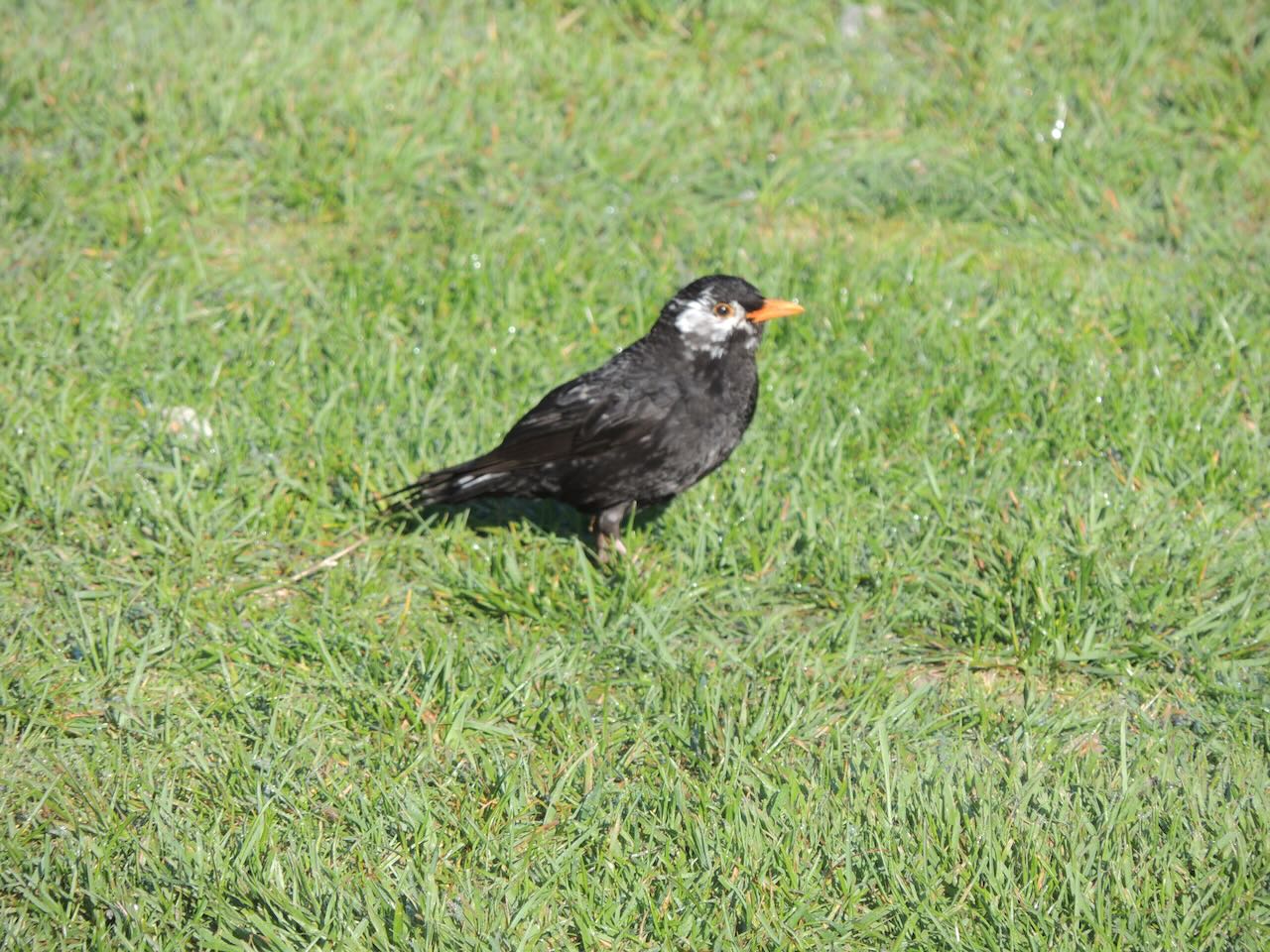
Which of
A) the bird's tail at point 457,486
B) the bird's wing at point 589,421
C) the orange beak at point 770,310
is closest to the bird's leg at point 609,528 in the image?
the bird's wing at point 589,421

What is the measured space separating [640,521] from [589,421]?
25.2 inches

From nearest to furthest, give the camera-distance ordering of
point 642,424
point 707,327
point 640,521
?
point 642,424 < point 707,327 < point 640,521

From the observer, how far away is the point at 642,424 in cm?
496

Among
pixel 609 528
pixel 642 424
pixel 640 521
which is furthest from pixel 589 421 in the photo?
pixel 640 521

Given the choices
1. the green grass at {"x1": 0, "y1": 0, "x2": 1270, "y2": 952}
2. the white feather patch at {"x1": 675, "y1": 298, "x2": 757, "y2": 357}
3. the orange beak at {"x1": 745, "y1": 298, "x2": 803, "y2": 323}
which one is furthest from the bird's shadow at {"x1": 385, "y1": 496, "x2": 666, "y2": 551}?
the orange beak at {"x1": 745, "y1": 298, "x2": 803, "y2": 323}

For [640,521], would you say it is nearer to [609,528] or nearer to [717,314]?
[609,528]

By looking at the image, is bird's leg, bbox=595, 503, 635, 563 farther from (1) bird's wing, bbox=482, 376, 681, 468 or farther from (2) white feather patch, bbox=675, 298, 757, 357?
(2) white feather patch, bbox=675, 298, 757, 357

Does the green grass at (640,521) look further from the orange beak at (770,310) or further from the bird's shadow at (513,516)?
the orange beak at (770,310)

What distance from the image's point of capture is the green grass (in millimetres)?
3635

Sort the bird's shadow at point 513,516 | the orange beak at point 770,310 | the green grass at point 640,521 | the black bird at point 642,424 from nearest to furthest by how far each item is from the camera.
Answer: the green grass at point 640,521 < the black bird at point 642,424 < the orange beak at point 770,310 < the bird's shadow at point 513,516

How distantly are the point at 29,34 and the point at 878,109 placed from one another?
4.59m

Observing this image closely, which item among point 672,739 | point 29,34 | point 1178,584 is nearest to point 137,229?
point 29,34

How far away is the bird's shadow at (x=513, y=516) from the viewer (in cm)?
517

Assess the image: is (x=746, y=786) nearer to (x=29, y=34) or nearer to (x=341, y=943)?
(x=341, y=943)
